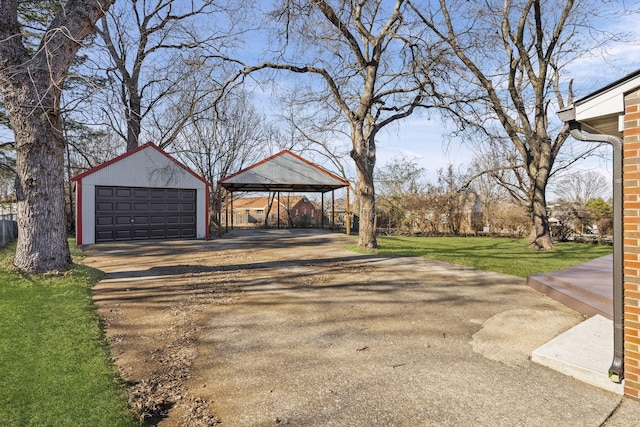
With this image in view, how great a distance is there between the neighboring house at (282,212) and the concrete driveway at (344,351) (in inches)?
726

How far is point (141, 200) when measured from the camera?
15422 mm

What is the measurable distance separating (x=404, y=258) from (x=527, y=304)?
16.9 ft

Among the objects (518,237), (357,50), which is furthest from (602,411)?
(518,237)

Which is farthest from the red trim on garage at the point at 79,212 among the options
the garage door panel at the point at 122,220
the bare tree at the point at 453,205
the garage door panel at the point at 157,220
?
the bare tree at the point at 453,205

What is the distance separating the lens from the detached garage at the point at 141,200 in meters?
14.2

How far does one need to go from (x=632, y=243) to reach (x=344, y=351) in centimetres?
269

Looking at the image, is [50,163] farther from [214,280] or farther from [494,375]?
[494,375]

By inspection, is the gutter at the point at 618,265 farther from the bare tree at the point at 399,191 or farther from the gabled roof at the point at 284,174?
the bare tree at the point at 399,191

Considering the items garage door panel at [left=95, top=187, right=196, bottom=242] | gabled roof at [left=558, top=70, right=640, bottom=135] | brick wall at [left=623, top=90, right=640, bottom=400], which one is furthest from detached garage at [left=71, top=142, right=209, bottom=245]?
brick wall at [left=623, top=90, right=640, bottom=400]

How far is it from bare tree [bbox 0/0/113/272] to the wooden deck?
9.02m

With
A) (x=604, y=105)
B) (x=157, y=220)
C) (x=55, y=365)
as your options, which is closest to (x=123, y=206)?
(x=157, y=220)

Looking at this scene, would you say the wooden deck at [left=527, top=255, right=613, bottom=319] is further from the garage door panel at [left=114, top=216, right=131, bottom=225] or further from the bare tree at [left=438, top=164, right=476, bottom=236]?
the garage door panel at [left=114, top=216, right=131, bottom=225]

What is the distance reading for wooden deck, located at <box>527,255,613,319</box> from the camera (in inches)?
200

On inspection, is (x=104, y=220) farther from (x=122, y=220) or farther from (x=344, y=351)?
(x=344, y=351)
